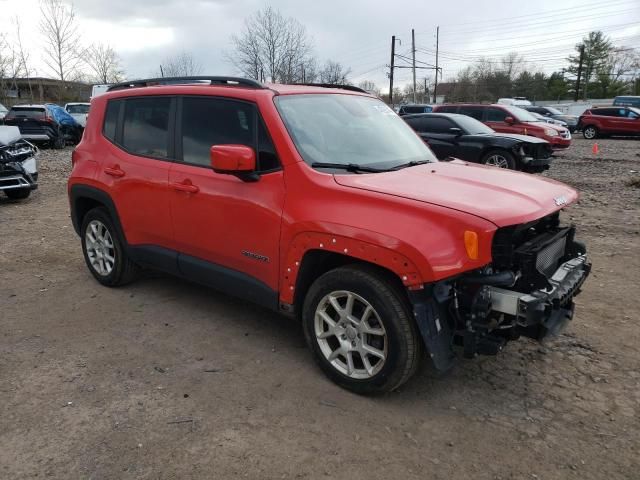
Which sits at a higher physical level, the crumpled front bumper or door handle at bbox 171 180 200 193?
door handle at bbox 171 180 200 193

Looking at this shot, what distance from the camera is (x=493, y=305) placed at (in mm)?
2922

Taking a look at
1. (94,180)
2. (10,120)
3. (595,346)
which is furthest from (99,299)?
(10,120)

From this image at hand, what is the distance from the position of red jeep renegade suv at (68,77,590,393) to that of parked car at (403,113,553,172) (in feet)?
24.2

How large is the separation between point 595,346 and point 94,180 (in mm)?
4437

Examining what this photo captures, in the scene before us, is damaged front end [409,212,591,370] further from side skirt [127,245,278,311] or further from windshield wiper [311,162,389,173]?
side skirt [127,245,278,311]

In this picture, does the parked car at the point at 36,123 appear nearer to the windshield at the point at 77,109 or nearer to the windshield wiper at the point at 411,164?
the windshield at the point at 77,109

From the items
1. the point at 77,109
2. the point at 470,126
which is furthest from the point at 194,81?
the point at 77,109

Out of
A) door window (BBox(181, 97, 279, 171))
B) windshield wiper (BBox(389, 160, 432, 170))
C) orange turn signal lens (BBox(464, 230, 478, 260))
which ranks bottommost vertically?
orange turn signal lens (BBox(464, 230, 478, 260))

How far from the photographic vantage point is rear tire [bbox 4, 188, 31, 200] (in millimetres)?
9409

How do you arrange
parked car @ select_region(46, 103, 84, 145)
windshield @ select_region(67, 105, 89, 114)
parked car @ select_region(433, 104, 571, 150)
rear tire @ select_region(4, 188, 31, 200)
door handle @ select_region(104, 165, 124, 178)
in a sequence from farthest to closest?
windshield @ select_region(67, 105, 89, 114) → parked car @ select_region(46, 103, 84, 145) → parked car @ select_region(433, 104, 571, 150) → rear tire @ select_region(4, 188, 31, 200) → door handle @ select_region(104, 165, 124, 178)

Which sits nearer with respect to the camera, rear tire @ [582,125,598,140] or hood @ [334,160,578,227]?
hood @ [334,160,578,227]

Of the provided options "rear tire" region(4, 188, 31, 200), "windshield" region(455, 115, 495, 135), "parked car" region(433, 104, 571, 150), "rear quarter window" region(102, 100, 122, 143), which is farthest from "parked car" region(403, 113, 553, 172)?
"rear tire" region(4, 188, 31, 200)

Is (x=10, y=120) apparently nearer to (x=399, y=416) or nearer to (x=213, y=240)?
(x=213, y=240)

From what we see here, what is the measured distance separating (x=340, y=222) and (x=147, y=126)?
227cm
